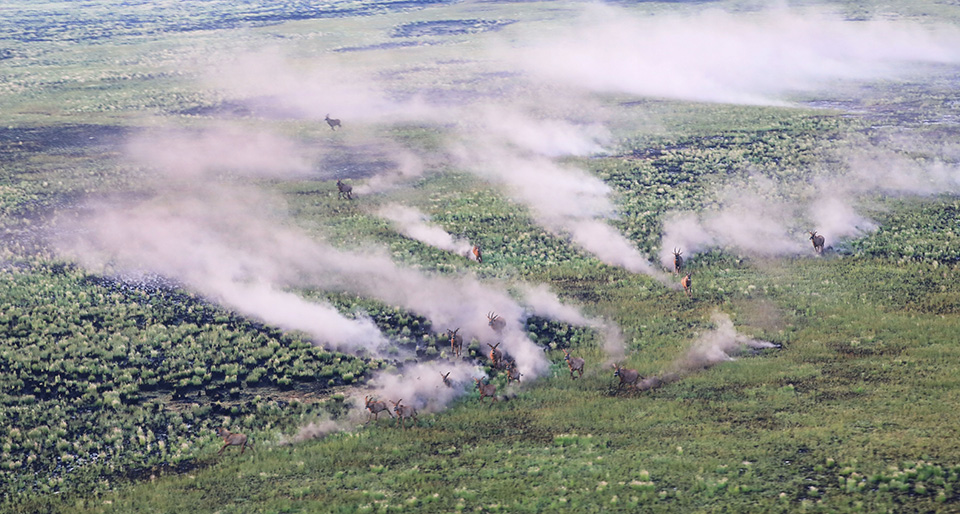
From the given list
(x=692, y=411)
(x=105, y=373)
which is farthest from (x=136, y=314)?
(x=692, y=411)

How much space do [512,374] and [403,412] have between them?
5623 mm

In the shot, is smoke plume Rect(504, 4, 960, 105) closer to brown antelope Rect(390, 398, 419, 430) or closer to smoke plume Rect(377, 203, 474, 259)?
smoke plume Rect(377, 203, 474, 259)

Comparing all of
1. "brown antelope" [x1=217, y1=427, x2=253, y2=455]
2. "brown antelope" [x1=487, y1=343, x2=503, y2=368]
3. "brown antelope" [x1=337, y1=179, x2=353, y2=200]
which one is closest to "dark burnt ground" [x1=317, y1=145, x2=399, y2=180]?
"brown antelope" [x1=337, y1=179, x2=353, y2=200]

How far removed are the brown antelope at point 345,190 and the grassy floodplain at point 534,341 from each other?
969mm

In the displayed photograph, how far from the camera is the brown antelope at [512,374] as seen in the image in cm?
3453

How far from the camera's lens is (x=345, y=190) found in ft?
201

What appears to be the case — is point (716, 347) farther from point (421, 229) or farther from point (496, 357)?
point (421, 229)

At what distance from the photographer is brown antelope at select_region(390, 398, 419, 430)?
101 feet

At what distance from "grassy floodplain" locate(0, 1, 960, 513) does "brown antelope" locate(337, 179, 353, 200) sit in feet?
3.18

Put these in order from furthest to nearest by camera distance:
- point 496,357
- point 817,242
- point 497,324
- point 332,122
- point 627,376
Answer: point 332,122 < point 817,242 < point 497,324 < point 496,357 < point 627,376

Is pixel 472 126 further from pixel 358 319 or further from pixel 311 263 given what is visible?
pixel 358 319

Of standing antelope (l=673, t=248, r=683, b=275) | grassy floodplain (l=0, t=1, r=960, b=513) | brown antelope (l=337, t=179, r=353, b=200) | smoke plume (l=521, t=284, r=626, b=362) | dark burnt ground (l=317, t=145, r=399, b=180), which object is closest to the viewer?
grassy floodplain (l=0, t=1, r=960, b=513)

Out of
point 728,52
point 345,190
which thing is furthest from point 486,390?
point 728,52

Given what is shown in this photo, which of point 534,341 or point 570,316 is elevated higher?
point 570,316
